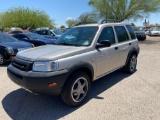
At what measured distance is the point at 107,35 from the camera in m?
4.73

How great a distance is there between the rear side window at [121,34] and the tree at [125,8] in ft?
56.0

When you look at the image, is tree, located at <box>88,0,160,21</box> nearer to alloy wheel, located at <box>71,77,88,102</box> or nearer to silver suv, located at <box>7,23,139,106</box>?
silver suv, located at <box>7,23,139,106</box>

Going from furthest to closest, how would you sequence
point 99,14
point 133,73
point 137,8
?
point 99,14, point 137,8, point 133,73

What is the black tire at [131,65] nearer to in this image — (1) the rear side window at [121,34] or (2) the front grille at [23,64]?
(1) the rear side window at [121,34]

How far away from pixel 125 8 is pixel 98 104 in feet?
66.3

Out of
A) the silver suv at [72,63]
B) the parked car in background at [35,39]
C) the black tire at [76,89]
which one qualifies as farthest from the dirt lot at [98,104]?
the parked car in background at [35,39]

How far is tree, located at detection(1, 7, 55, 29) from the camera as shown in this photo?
3541 centimetres

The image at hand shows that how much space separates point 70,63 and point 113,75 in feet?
9.55

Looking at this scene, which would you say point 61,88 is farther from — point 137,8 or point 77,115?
point 137,8

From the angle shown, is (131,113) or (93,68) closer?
(131,113)

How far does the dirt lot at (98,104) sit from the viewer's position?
339 cm

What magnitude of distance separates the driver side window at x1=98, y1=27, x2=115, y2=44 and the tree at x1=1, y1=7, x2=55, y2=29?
3298cm

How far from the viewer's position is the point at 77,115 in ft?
11.2

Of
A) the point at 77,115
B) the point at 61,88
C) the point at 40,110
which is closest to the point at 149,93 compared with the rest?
the point at 77,115
